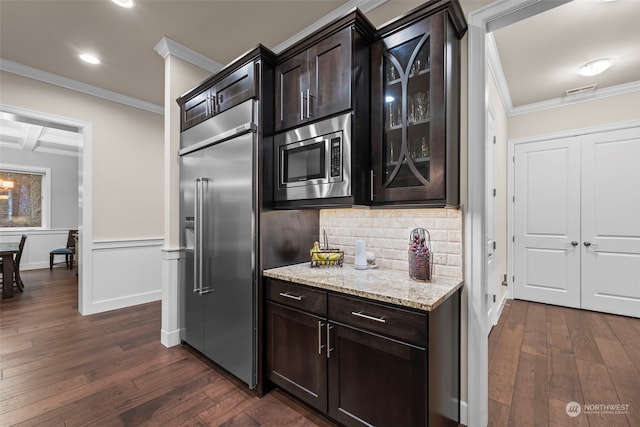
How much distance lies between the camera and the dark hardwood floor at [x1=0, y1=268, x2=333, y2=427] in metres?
1.85

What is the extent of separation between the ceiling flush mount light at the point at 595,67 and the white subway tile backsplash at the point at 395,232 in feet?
9.96

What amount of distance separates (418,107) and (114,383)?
9.61 ft

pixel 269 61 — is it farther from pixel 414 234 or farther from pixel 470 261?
pixel 470 261

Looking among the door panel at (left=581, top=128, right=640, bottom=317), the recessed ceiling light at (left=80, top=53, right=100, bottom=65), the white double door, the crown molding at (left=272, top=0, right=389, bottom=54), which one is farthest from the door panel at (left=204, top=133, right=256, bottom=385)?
the door panel at (left=581, top=128, right=640, bottom=317)

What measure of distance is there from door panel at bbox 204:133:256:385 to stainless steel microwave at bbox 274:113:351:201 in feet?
0.78

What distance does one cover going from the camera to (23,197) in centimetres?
698

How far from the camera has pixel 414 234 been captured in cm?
197

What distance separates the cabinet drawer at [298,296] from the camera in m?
1.76

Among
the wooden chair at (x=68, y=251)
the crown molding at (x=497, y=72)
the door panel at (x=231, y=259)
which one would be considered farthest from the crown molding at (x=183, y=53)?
the wooden chair at (x=68, y=251)

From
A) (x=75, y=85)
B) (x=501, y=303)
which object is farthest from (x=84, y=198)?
(x=501, y=303)

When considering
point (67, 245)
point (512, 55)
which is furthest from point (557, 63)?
point (67, 245)

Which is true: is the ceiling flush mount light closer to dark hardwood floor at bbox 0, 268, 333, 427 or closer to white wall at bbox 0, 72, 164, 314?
dark hardwood floor at bbox 0, 268, 333, 427

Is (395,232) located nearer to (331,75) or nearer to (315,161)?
(315,161)

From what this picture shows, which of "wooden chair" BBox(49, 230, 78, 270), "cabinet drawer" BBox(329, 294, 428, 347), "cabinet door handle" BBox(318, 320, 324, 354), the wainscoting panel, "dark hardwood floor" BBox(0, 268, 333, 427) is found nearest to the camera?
"cabinet drawer" BBox(329, 294, 428, 347)
